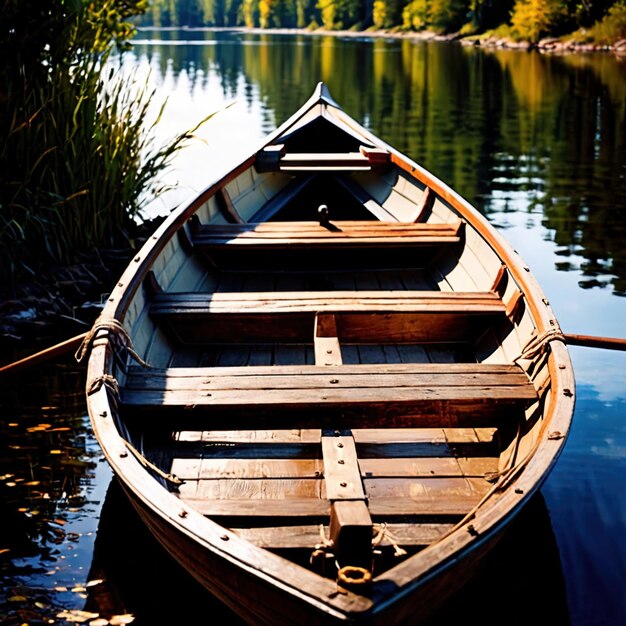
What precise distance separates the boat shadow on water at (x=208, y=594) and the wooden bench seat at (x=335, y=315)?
1.16 meters

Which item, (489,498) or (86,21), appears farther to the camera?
(86,21)

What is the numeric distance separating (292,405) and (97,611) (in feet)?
4.17

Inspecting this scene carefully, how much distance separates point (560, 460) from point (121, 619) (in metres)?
2.85

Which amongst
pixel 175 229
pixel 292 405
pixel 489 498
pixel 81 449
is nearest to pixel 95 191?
pixel 175 229

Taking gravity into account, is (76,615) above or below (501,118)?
below

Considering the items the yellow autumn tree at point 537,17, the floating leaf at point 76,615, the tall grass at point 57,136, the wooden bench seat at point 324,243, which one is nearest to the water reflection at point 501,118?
the wooden bench seat at point 324,243

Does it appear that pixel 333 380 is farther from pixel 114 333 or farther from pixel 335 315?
pixel 114 333

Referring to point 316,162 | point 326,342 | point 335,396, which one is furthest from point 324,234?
point 335,396

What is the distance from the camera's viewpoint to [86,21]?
7363mm

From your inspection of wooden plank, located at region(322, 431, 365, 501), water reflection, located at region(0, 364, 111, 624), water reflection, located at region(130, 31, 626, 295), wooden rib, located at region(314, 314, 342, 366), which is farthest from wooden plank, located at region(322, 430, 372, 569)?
water reflection, located at region(130, 31, 626, 295)

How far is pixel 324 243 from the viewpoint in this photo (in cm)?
603

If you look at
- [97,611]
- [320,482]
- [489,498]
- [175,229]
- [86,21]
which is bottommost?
[97,611]

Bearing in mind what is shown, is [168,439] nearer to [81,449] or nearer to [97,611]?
[97,611]

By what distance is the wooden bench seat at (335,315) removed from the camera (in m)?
4.83
